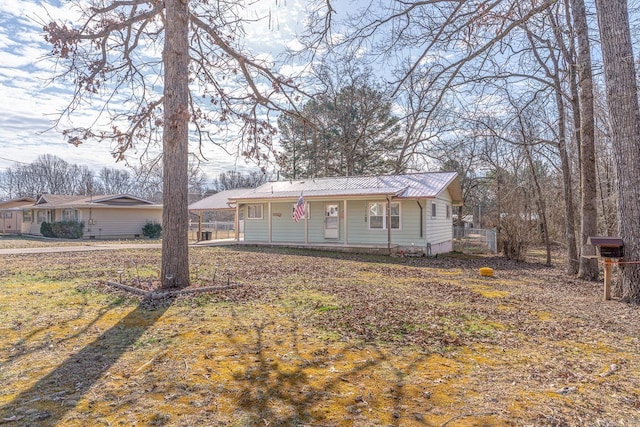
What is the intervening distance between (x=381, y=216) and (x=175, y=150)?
10617 millimetres

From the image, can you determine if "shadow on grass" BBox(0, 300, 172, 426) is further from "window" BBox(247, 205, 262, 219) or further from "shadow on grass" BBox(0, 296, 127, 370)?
"window" BBox(247, 205, 262, 219)

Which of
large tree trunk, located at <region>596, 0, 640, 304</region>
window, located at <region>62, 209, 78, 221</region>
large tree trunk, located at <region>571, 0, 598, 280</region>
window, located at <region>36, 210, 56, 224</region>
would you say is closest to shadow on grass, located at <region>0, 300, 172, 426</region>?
large tree trunk, located at <region>596, 0, 640, 304</region>

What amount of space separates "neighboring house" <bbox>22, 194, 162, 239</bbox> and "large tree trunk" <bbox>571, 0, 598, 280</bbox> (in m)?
27.0

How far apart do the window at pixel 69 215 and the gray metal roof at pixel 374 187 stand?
15.4 m

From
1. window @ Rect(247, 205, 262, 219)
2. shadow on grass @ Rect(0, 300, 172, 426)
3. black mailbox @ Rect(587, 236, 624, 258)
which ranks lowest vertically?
shadow on grass @ Rect(0, 300, 172, 426)

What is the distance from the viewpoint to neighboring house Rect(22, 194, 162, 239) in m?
26.5

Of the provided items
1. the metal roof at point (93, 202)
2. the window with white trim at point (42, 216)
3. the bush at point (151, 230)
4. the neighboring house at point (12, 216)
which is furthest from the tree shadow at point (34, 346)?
the neighboring house at point (12, 216)

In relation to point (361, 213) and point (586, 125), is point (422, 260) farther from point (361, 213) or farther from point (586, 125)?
point (586, 125)

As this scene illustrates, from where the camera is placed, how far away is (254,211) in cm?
1941

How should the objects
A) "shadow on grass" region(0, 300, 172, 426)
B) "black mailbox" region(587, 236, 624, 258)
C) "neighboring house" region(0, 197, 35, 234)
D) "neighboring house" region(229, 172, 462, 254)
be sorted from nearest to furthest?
"shadow on grass" region(0, 300, 172, 426), "black mailbox" region(587, 236, 624, 258), "neighboring house" region(229, 172, 462, 254), "neighboring house" region(0, 197, 35, 234)

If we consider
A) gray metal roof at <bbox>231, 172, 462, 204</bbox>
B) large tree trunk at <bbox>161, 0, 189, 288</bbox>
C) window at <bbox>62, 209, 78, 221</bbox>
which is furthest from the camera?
window at <bbox>62, 209, 78, 221</bbox>

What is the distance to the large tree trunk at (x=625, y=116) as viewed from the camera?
5.96m

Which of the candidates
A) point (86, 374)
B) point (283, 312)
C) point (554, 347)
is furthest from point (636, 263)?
point (86, 374)

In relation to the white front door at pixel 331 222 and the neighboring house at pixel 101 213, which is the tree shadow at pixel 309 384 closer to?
the white front door at pixel 331 222
